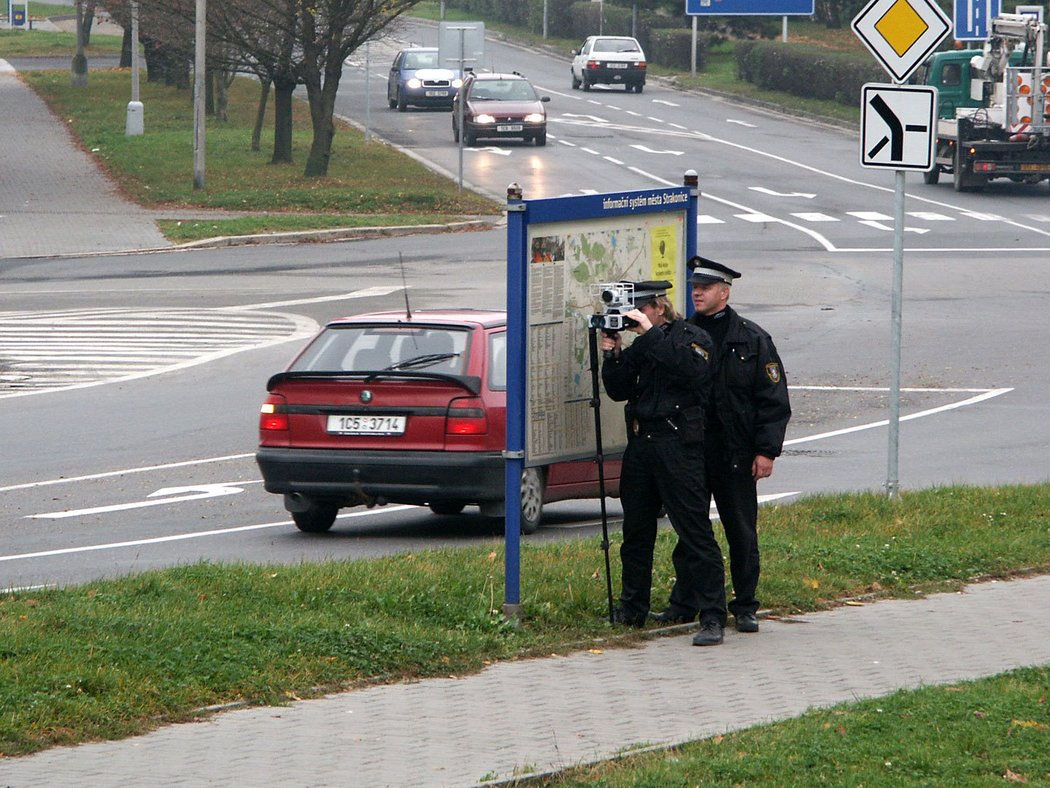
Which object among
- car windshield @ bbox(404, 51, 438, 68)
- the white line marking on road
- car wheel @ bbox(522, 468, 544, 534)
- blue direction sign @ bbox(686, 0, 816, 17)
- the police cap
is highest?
blue direction sign @ bbox(686, 0, 816, 17)

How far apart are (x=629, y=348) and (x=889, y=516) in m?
3.66

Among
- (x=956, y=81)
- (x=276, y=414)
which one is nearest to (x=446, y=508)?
(x=276, y=414)

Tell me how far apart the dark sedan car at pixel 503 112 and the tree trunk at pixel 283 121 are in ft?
23.1

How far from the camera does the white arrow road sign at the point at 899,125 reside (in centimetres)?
1059

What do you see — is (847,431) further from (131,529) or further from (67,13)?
(67,13)

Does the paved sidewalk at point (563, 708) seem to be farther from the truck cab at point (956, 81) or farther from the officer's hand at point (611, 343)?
the truck cab at point (956, 81)

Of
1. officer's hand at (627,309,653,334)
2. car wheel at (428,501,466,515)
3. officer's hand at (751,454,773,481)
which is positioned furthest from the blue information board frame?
car wheel at (428,501,466,515)

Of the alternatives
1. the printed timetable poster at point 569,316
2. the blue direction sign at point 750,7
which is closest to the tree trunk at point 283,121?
the blue direction sign at point 750,7

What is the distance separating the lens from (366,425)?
36.4ft

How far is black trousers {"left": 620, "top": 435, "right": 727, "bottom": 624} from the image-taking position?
775 centimetres

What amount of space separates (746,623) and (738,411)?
98 cm

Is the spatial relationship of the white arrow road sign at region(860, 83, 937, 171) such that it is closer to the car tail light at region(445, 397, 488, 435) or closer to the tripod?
the car tail light at region(445, 397, 488, 435)

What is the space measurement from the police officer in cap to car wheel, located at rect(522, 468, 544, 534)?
3516 millimetres

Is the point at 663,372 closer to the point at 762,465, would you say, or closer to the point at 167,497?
the point at 762,465
